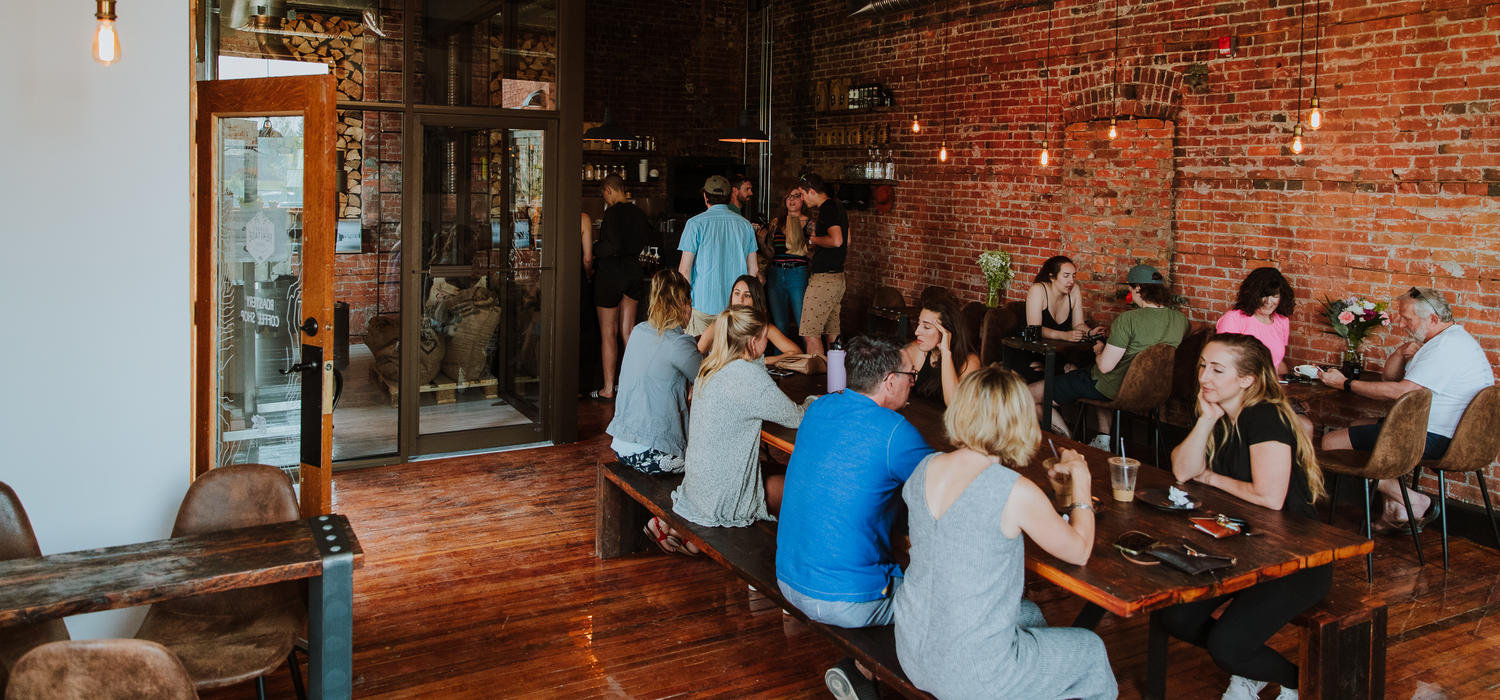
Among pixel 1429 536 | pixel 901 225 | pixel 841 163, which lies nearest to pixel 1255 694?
pixel 1429 536

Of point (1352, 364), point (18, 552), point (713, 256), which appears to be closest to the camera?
point (18, 552)

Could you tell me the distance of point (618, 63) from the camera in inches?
489

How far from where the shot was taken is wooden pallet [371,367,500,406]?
7039mm

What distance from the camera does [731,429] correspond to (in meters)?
4.43

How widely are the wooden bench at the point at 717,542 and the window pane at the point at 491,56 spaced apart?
2.72 meters

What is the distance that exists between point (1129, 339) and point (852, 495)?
394cm

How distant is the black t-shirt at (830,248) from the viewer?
9.15 metres

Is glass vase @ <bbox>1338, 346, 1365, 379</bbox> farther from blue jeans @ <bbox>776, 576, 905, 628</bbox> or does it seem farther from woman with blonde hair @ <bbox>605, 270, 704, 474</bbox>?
blue jeans @ <bbox>776, 576, 905, 628</bbox>

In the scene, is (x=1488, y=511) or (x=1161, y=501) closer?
(x=1161, y=501)

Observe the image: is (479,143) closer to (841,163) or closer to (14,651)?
(14,651)

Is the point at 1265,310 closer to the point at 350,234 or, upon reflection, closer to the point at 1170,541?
the point at 1170,541

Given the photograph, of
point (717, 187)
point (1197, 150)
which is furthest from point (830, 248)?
point (1197, 150)

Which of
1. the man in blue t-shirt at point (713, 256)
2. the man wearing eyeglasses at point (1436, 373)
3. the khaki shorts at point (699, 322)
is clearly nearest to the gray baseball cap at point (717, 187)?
the man in blue t-shirt at point (713, 256)

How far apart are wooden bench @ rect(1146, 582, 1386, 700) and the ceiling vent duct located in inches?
289
